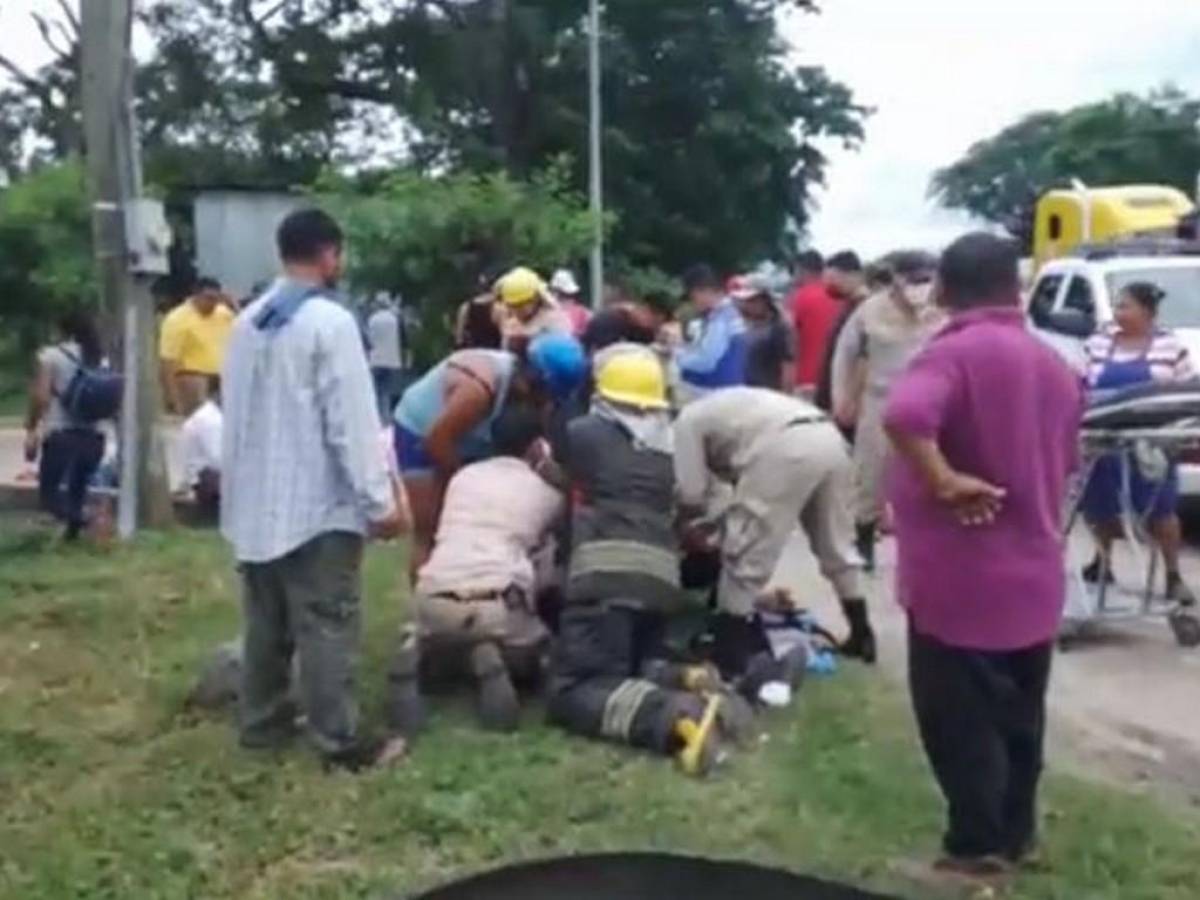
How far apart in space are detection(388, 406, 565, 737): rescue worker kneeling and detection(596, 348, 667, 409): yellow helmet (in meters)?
0.47

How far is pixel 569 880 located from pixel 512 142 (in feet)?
126

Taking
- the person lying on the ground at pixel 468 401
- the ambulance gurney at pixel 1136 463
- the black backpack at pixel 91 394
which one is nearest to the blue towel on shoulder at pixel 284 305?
the person lying on the ground at pixel 468 401

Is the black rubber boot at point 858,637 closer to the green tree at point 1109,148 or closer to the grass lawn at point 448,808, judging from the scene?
the grass lawn at point 448,808

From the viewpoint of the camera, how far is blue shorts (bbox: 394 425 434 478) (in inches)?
370

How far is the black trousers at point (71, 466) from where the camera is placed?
44.1 feet

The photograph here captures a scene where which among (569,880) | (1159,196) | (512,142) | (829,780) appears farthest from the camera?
(512,142)

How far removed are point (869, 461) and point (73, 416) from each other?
4321 millimetres

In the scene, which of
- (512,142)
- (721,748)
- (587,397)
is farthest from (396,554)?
(512,142)

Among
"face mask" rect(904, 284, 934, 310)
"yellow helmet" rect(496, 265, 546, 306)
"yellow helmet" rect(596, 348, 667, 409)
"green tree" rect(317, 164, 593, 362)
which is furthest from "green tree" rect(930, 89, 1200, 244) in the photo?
"yellow helmet" rect(596, 348, 667, 409)

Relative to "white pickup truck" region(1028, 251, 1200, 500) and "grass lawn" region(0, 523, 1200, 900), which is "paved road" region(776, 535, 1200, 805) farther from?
"white pickup truck" region(1028, 251, 1200, 500)

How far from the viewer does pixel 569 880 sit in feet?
16.5

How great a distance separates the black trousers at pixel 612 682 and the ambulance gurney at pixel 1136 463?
7.44ft

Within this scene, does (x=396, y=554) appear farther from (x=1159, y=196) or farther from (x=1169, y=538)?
(x=1159, y=196)

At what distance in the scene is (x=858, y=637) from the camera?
9891mm
